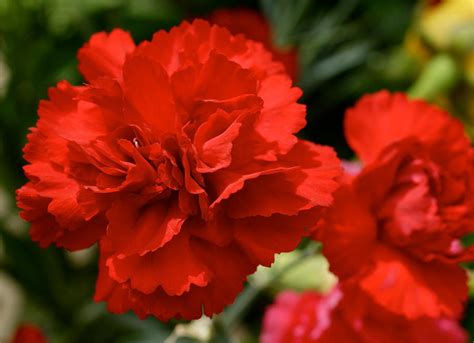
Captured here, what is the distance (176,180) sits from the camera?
0.99ft

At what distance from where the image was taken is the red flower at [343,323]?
0.39 metres

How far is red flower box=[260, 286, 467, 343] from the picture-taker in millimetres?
392

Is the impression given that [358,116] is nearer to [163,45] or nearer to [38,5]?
[163,45]

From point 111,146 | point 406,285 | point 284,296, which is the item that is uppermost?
point 111,146

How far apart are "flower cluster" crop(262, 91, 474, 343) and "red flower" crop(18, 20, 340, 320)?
5 cm

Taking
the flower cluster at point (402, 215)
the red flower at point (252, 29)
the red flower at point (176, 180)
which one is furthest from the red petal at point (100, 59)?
the red flower at point (252, 29)

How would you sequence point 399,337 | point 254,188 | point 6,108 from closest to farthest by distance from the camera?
1. point 254,188
2. point 399,337
3. point 6,108

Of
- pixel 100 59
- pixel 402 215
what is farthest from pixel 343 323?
pixel 100 59

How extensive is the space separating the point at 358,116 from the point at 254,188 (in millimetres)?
111

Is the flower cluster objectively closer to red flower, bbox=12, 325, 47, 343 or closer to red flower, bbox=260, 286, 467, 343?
red flower, bbox=260, 286, 467, 343

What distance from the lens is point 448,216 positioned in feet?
1.19

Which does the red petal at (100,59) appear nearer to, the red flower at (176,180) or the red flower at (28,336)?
the red flower at (176,180)

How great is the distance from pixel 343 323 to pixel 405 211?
0.11m

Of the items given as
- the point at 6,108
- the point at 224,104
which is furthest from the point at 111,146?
the point at 6,108
